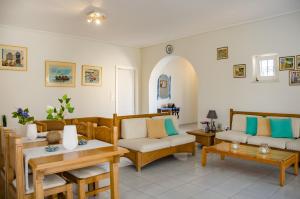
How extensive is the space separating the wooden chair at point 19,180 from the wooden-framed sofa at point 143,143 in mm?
1515

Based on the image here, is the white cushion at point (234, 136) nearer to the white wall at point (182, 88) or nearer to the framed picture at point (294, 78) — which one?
the framed picture at point (294, 78)

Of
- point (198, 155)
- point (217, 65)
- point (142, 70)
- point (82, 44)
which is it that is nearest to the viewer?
point (198, 155)

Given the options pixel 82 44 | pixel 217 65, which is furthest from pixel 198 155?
pixel 82 44

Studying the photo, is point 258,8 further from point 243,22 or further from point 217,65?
point 217,65

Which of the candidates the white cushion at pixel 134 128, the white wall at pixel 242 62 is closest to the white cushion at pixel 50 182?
the white cushion at pixel 134 128

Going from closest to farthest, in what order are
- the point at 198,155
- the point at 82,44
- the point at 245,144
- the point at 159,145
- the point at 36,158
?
1. the point at 36,158
2. the point at 159,145
3. the point at 245,144
4. the point at 198,155
5. the point at 82,44

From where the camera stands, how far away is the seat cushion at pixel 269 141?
3.74 m

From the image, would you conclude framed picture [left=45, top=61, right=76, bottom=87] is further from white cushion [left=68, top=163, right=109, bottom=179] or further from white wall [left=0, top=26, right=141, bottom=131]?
Result: white cushion [left=68, top=163, right=109, bottom=179]

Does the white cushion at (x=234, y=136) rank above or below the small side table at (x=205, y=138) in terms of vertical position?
above

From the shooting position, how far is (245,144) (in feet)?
13.6

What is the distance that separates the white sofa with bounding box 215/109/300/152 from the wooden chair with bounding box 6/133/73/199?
3.25 m

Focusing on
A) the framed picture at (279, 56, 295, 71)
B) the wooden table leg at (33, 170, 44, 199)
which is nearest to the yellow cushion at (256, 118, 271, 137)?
the framed picture at (279, 56, 295, 71)

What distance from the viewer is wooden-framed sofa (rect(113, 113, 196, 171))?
3.69m

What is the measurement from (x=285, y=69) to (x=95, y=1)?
145 inches
